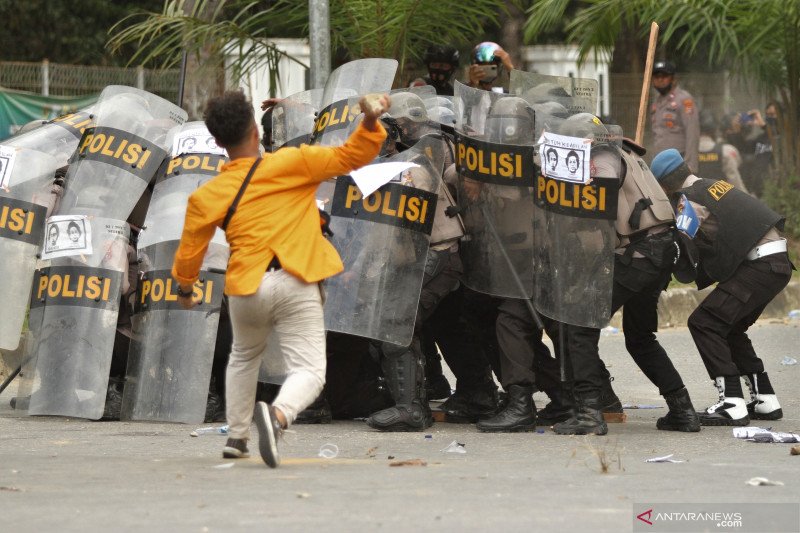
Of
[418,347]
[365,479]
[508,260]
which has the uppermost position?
[508,260]

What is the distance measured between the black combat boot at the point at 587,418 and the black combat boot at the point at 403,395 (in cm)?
76

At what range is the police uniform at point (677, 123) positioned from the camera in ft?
48.0

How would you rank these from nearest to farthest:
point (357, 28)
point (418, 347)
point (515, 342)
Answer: point (515, 342)
point (418, 347)
point (357, 28)

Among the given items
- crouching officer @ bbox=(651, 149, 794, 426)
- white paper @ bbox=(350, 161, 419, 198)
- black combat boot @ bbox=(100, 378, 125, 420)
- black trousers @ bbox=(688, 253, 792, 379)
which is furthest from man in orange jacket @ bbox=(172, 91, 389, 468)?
black trousers @ bbox=(688, 253, 792, 379)

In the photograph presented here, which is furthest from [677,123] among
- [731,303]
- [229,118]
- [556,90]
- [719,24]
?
[229,118]

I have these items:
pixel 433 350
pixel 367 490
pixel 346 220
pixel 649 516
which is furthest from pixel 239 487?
pixel 433 350

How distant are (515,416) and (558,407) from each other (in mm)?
558

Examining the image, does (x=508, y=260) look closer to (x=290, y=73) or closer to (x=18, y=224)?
(x=18, y=224)

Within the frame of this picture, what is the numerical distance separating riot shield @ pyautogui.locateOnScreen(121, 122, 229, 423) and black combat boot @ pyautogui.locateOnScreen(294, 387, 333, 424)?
559 mm

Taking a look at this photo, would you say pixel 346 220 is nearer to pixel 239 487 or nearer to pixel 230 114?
pixel 230 114

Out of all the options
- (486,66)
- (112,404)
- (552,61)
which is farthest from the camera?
(552,61)

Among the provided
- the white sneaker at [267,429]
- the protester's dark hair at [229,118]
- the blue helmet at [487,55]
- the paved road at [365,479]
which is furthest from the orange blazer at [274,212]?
the blue helmet at [487,55]

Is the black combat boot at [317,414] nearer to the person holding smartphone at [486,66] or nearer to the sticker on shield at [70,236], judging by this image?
the sticker on shield at [70,236]

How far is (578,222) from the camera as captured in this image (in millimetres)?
7441
